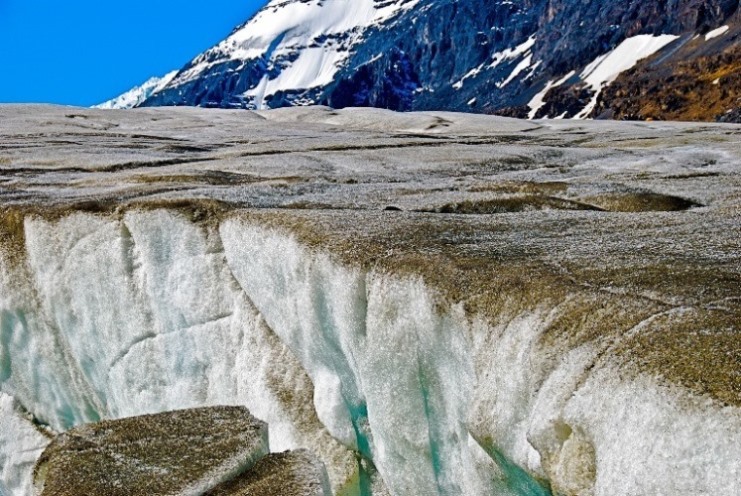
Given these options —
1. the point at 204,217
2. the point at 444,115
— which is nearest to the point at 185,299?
the point at 204,217

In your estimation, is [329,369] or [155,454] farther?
[329,369]

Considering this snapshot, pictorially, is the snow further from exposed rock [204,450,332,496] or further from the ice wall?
exposed rock [204,450,332,496]

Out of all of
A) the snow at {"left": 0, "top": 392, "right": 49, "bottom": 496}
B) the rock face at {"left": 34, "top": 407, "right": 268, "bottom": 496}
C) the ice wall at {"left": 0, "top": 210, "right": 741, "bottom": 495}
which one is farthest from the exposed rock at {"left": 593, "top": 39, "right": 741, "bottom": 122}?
the rock face at {"left": 34, "top": 407, "right": 268, "bottom": 496}

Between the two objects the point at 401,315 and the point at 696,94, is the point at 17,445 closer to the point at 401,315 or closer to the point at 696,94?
the point at 401,315

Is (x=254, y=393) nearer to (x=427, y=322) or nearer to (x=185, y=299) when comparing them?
(x=185, y=299)

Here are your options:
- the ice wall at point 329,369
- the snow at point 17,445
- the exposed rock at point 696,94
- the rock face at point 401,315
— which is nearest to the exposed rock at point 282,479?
the rock face at point 401,315

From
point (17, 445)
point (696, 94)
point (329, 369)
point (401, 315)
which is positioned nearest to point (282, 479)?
point (401, 315)

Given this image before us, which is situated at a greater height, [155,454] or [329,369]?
[329,369]
